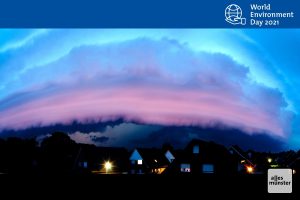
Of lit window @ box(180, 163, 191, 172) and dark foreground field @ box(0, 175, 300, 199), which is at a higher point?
dark foreground field @ box(0, 175, 300, 199)

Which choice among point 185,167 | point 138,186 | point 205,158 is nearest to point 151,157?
point 185,167

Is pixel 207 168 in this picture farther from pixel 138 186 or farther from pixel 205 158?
pixel 138 186

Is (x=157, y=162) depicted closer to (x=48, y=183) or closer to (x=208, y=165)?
(x=208, y=165)

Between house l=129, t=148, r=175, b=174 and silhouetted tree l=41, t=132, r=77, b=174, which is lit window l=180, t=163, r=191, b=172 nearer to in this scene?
silhouetted tree l=41, t=132, r=77, b=174

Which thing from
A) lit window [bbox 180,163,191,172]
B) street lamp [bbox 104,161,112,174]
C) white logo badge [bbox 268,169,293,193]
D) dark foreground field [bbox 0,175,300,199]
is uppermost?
white logo badge [bbox 268,169,293,193]

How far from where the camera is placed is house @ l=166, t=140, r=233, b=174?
42312 millimetres

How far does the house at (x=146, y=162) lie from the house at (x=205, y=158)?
19.6m

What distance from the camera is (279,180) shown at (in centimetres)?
518

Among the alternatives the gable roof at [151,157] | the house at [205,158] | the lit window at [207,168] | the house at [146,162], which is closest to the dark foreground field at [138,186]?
the house at [205,158]

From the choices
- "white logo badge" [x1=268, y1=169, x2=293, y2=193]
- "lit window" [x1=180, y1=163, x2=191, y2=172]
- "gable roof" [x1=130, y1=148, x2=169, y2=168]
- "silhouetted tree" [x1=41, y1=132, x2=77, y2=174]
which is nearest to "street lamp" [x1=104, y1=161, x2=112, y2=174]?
"gable roof" [x1=130, y1=148, x2=169, y2=168]

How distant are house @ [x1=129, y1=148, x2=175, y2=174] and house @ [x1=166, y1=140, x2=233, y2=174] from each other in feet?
64.3

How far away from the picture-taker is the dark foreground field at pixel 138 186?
38.3 feet

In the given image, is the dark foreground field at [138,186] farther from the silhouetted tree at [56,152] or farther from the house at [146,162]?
the house at [146,162]

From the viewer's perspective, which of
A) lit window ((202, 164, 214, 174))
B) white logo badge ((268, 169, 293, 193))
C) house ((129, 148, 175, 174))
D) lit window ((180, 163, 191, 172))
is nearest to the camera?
white logo badge ((268, 169, 293, 193))
